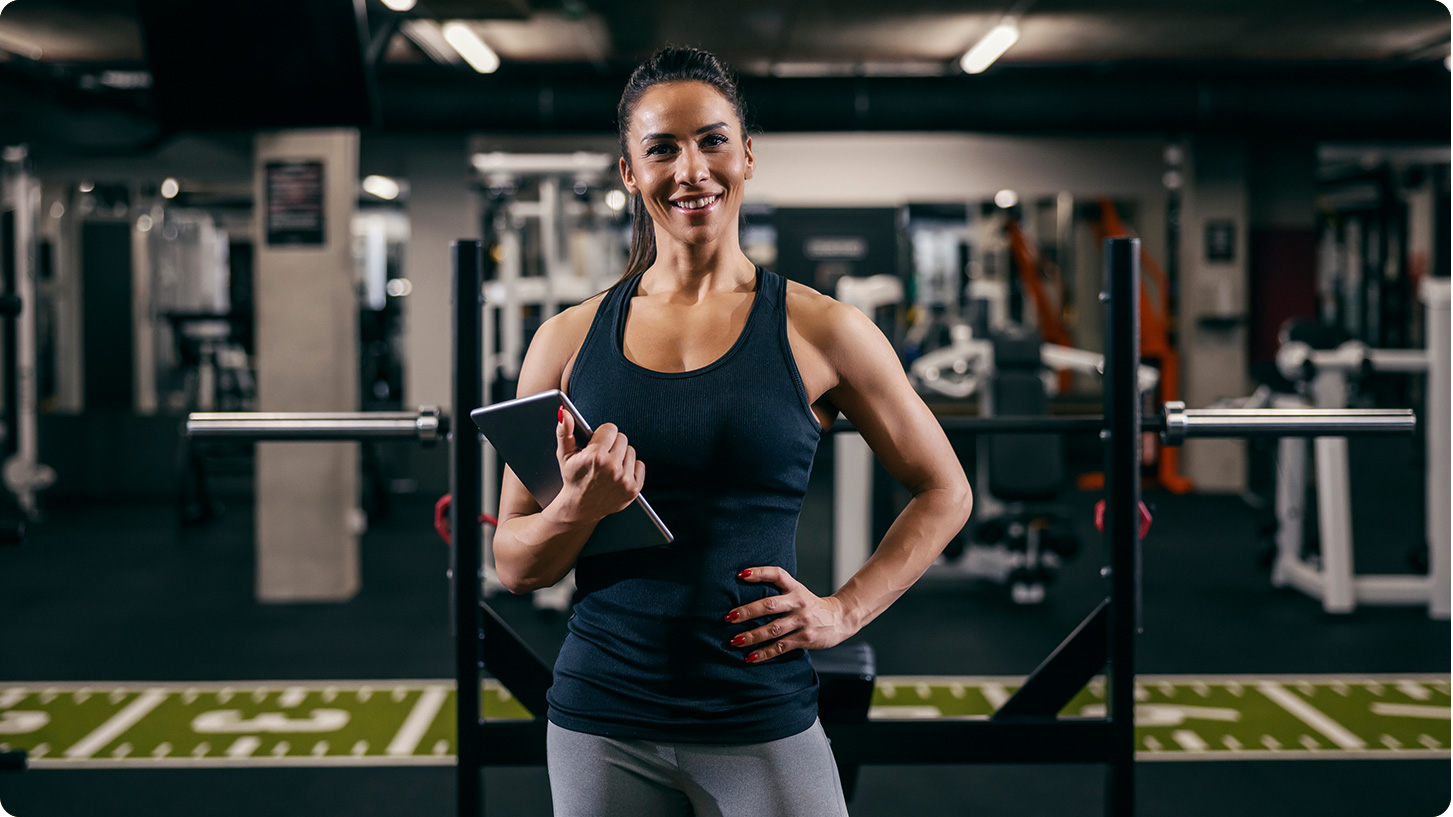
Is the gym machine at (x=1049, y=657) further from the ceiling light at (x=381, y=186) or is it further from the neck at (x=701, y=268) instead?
the ceiling light at (x=381, y=186)

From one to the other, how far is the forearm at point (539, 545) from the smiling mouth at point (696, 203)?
29 cm

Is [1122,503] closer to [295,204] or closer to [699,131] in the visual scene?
[699,131]

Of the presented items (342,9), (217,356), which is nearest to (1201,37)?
(342,9)

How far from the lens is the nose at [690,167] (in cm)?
87

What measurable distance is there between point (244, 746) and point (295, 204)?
2570 mm

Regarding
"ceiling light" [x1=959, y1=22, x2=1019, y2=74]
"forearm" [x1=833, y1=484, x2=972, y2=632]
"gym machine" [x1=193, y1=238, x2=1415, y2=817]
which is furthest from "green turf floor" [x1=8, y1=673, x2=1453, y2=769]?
"ceiling light" [x1=959, y1=22, x2=1019, y2=74]

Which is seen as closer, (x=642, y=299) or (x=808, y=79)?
(x=642, y=299)

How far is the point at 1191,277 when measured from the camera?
7.58 meters

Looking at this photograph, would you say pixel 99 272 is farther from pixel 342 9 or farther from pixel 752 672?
pixel 752 672

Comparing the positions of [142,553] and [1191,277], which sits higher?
[1191,277]

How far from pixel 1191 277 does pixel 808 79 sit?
148 inches

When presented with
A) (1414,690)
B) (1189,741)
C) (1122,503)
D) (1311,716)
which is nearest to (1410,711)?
(1414,690)

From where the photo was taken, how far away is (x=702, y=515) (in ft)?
2.80

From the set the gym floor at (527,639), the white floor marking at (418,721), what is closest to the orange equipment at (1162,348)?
the gym floor at (527,639)
